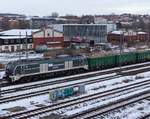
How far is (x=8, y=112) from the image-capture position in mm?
27234

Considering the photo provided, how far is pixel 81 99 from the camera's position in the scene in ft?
104

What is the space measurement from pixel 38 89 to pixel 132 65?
26.0 metres

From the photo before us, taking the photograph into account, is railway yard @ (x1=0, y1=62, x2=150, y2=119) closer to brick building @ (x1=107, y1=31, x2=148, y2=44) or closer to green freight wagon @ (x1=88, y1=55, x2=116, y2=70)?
green freight wagon @ (x1=88, y1=55, x2=116, y2=70)

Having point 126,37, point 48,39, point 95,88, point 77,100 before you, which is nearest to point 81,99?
point 77,100

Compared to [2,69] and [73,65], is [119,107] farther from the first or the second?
[2,69]

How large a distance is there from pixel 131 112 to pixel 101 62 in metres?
25.1

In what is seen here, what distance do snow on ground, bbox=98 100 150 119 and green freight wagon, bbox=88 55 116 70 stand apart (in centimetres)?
2038

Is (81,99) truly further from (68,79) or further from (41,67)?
(41,67)

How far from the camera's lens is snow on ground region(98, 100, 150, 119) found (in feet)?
86.4

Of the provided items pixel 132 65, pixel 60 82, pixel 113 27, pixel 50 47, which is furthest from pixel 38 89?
pixel 113 27

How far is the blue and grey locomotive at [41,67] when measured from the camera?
39156 millimetres

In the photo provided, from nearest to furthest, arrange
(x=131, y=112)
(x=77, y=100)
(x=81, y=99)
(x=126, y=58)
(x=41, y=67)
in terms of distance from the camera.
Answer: (x=131, y=112) < (x=77, y=100) < (x=81, y=99) < (x=41, y=67) < (x=126, y=58)

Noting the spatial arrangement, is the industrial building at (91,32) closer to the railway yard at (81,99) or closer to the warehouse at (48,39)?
the warehouse at (48,39)

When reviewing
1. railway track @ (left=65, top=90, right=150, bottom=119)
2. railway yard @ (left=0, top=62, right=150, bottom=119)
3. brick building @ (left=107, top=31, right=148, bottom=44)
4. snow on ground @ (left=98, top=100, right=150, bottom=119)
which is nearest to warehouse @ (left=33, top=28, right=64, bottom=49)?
brick building @ (left=107, top=31, right=148, bottom=44)
